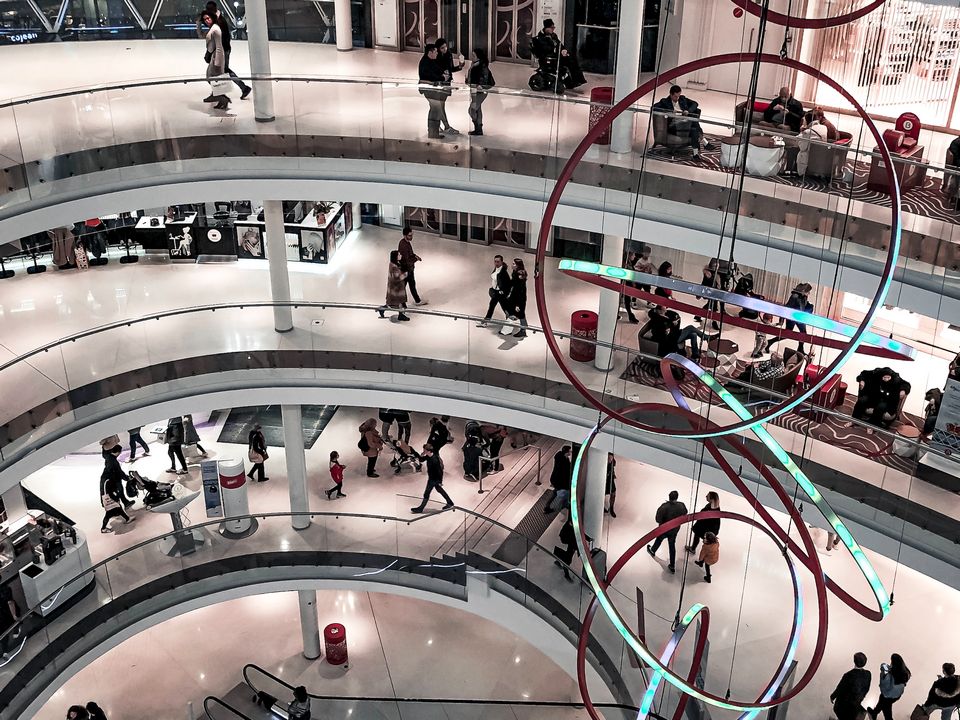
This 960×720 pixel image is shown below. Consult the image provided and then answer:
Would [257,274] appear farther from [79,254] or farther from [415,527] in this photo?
[415,527]

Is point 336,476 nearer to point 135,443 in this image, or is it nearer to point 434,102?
point 135,443

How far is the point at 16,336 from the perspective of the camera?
55.4 ft

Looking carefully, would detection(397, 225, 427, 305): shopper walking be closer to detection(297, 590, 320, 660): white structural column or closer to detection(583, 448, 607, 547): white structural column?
detection(583, 448, 607, 547): white structural column

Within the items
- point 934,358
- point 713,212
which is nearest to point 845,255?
point 713,212

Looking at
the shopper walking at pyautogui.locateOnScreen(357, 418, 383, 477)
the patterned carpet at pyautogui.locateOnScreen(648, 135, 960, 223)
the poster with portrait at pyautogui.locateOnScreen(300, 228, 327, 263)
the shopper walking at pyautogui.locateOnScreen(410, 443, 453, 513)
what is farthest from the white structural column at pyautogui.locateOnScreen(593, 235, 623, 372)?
the poster with portrait at pyautogui.locateOnScreen(300, 228, 327, 263)

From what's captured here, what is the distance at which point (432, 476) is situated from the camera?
17.3 meters

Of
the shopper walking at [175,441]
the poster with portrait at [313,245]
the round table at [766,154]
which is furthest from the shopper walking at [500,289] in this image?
the shopper walking at [175,441]

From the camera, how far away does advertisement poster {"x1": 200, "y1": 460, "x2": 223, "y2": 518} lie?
1739 cm

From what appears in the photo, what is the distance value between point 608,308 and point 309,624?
8.09m

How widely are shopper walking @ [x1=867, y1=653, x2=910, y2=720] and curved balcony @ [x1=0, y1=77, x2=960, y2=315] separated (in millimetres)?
4452

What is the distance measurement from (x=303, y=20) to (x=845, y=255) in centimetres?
1202

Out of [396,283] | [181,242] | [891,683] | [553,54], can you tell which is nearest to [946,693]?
[891,683]

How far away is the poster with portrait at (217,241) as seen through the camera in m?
19.4

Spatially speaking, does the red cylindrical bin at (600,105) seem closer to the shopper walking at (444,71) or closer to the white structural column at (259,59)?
the shopper walking at (444,71)
